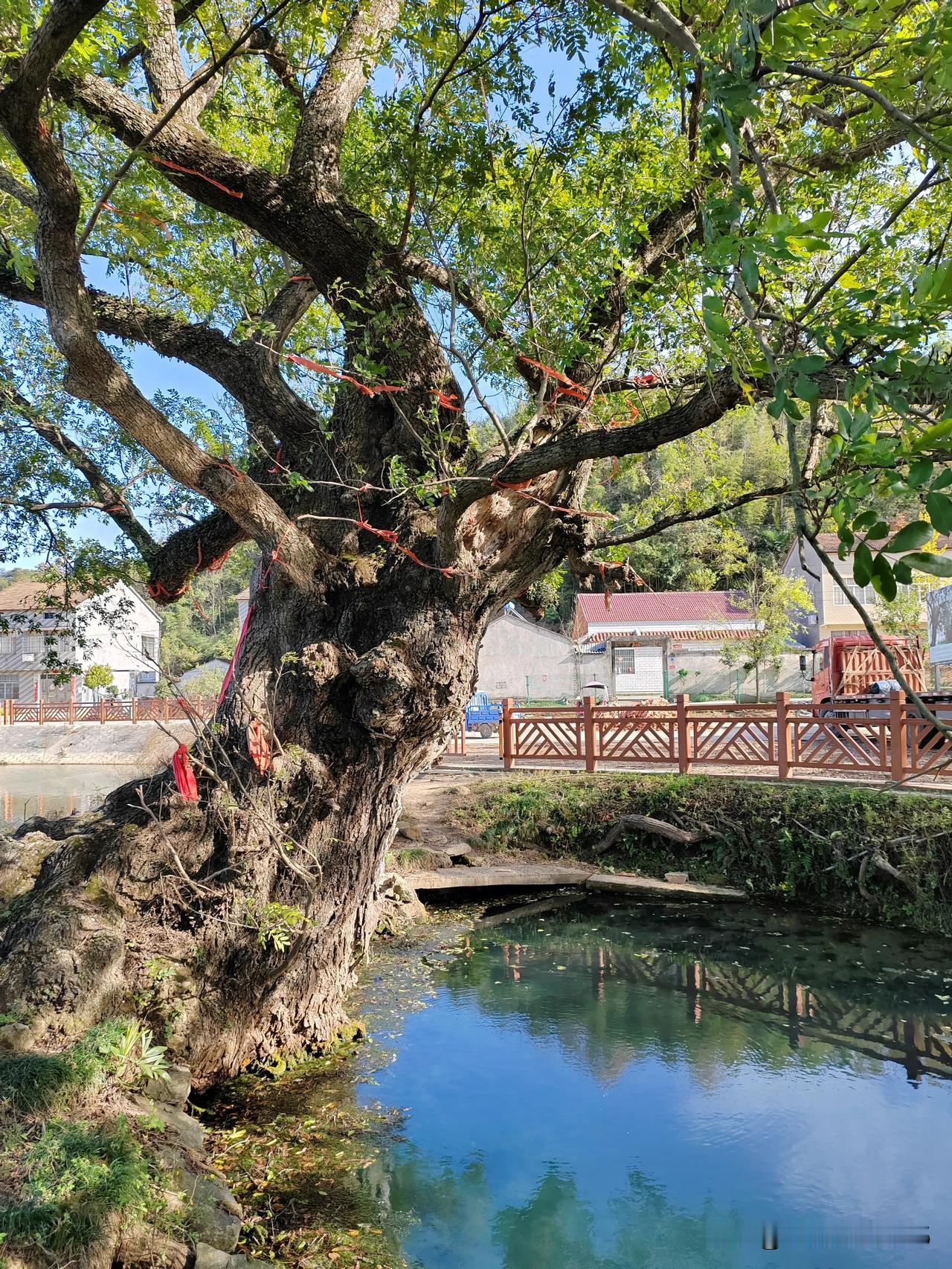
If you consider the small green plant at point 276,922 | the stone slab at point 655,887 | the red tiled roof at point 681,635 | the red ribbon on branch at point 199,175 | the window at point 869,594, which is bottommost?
the stone slab at point 655,887

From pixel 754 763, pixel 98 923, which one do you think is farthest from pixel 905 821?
pixel 98 923

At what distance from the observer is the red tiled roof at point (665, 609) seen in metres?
28.7

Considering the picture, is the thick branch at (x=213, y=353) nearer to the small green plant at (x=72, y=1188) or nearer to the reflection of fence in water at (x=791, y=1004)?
the small green plant at (x=72, y=1188)

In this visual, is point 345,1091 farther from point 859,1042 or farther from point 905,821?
point 905,821

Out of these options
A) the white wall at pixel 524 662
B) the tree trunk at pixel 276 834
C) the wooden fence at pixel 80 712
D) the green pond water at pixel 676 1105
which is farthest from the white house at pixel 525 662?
the tree trunk at pixel 276 834

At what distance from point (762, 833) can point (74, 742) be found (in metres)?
20.5

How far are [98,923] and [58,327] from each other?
3.08m

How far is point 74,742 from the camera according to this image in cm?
2388

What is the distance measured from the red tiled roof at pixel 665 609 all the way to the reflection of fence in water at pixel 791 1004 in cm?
2122

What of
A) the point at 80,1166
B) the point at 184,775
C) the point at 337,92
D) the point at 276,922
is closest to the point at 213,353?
the point at 337,92

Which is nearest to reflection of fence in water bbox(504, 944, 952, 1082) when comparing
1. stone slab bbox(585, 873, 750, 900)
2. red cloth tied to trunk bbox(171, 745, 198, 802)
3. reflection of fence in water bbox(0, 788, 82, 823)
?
stone slab bbox(585, 873, 750, 900)

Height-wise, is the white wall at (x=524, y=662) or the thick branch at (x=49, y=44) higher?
the thick branch at (x=49, y=44)

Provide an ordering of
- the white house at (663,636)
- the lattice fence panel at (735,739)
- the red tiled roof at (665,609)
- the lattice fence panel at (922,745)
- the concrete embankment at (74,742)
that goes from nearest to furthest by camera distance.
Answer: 1. the lattice fence panel at (922,745)
2. the lattice fence panel at (735,739)
3. the concrete embankment at (74,742)
4. the white house at (663,636)
5. the red tiled roof at (665,609)

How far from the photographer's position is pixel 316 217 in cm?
543
